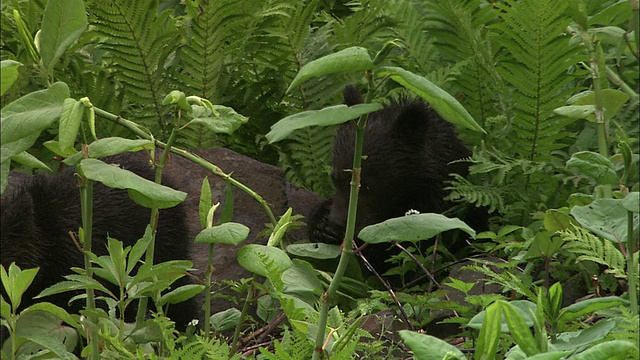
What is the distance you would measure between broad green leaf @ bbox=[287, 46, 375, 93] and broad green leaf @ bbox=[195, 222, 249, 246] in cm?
57

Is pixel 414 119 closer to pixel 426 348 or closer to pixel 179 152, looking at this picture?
pixel 179 152

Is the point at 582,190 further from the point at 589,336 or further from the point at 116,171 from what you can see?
the point at 116,171

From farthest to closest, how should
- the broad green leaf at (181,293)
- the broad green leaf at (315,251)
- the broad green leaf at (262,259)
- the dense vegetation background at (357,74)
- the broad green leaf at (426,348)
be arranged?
the dense vegetation background at (357,74) < the broad green leaf at (315,251) < the broad green leaf at (181,293) < the broad green leaf at (262,259) < the broad green leaf at (426,348)

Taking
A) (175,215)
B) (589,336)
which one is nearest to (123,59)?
(175,215)

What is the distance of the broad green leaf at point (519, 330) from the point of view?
1405 millimetres

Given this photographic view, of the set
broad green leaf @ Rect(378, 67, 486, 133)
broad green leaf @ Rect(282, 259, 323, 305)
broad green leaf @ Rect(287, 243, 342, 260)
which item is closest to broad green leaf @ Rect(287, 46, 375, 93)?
broad green leaf @ Rect(378, 67, 486, 133)

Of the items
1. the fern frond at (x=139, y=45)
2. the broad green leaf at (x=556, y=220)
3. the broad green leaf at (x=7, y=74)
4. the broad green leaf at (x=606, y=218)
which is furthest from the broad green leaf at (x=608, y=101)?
the fern frond at (x=139, y=45)

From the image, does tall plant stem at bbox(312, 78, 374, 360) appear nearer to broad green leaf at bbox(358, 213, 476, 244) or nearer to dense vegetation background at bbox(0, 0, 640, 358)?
broad green leaf at bbox(358, 213, 476, 244)

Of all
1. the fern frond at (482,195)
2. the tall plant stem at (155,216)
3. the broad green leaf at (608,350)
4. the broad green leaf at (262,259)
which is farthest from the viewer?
the fern frond at (482,195)

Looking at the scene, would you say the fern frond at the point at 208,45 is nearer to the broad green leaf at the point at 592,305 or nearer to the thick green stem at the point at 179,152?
the thick green stem at the point at 179,152

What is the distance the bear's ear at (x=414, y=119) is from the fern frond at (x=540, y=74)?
0.71 m

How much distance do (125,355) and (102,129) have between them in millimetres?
2576

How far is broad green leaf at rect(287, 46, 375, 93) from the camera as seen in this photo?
1.46 meters

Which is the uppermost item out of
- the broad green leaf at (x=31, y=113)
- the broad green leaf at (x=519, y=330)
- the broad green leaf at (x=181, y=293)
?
the broad green leaf at (x=31, y=113)
